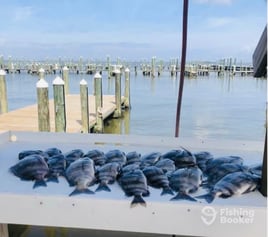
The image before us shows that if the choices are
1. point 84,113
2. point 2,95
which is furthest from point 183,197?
point 2,95

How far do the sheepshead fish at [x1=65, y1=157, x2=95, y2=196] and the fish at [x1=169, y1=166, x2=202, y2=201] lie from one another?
0.38 meters

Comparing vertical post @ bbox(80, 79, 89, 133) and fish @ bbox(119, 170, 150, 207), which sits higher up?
fish @ bbox(119, 170, 150, 207)

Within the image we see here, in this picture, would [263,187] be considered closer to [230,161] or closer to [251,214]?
[251,214]

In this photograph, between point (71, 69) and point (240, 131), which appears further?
point (71, 69)

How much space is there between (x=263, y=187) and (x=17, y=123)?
288 inches

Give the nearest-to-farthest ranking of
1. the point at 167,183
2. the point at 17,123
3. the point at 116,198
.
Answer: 1. the point at 116,198
2. the point at 167,183
3. the point at 17,123

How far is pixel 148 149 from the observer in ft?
7.14

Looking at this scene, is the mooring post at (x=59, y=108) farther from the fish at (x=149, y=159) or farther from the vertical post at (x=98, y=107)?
the fish at (x=149, y=159)

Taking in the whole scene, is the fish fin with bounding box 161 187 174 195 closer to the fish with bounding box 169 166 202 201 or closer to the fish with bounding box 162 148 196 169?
the fish with bounding box 169 166 202 201

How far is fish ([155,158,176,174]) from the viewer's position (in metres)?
1.67

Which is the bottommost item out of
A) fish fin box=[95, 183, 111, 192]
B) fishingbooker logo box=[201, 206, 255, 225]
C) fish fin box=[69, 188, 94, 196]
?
fishingbooker logo box=[201, 206, 255, 225]

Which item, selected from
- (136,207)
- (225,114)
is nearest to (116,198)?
(136,207)

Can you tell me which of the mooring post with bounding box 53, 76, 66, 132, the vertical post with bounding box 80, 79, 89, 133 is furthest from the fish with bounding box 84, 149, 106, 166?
the vertical post with bounding box 80, 79, 89, 133

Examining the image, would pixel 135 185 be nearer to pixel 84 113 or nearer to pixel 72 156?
pixel 72 156
